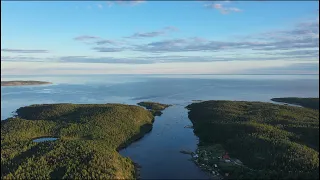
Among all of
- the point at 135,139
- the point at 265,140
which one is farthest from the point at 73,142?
the point at 265,140

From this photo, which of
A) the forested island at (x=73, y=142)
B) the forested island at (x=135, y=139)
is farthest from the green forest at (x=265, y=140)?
the forested island at (x=73, y=142)

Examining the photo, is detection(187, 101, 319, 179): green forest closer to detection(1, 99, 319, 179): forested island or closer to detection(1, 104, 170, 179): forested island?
detection(1, 99, 319, 179): forested island

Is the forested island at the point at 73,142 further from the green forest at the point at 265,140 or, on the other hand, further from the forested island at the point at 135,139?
the green forest at the point at 265,140

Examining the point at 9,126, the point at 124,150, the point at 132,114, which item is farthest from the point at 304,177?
the point at 9,126

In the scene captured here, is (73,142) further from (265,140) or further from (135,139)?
(265,140)

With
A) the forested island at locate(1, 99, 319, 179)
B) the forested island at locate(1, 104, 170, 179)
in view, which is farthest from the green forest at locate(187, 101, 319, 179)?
the forested island at locate(1, 104, 170, 179)

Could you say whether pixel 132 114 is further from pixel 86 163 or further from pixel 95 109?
pixel 86 163
